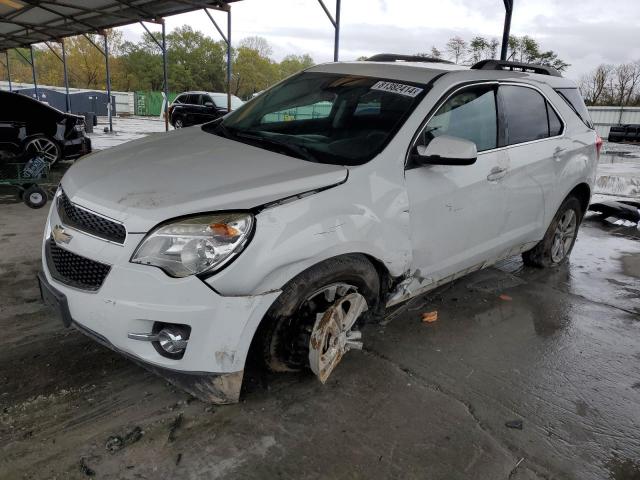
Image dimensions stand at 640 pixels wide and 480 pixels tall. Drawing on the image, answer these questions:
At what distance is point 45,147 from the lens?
8.79 meters

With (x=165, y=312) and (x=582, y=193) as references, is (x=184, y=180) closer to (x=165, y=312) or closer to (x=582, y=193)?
(x=165, y=312)

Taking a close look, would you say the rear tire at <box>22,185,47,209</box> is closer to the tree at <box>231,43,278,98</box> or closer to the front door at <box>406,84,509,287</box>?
the front door at <box>406,84,509,287</box>

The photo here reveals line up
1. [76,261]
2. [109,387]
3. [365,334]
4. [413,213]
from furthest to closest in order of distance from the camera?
1. [365,334]
2. [413,213]
3. [109,387]
4. [76,261]

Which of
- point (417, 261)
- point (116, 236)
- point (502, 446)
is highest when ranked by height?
point (116, 236)

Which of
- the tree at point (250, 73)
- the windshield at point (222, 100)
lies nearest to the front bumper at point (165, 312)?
the windshield at point (222, 100)

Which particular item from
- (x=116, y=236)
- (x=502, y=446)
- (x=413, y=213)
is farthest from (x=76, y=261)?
(x=502, y=446)

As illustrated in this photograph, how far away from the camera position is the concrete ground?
2.21 m

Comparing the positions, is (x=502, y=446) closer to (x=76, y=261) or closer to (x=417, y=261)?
(x=417, y=261)

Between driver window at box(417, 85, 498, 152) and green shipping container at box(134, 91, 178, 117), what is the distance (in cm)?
4374

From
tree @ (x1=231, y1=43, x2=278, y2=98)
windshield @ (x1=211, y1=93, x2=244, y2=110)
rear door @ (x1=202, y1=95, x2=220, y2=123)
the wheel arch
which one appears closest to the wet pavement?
the wheel arch

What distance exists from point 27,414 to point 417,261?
218cm

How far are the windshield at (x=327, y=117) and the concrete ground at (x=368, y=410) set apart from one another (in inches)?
50.2

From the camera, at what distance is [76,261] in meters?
2.39

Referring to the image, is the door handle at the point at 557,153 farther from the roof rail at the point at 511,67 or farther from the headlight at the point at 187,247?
the headlight at the point at 187,247
